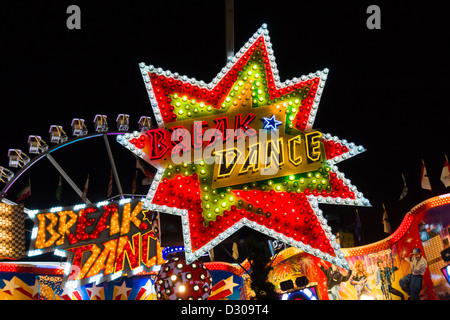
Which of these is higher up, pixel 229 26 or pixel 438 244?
pixel 229 26

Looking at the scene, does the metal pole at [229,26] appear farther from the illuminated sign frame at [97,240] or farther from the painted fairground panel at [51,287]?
the painted fairground panel at [51,287]

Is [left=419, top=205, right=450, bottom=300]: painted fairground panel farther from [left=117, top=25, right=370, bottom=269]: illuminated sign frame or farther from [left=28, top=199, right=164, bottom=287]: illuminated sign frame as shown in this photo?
[left=28, top=199, right=164, bottom=287]: illuminated sign frame

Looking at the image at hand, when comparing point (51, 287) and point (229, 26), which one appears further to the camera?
point (51, 287)

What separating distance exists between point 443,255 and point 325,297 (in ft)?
16.2

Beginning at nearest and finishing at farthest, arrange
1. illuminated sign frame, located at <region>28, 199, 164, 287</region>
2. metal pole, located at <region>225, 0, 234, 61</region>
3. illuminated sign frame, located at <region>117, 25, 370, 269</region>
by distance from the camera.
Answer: illuminated sign frame, located at <region>117, 25, 370, 269</region>, metal pole, located at <region>225, 0, 234, 61</region>, illuminated sign frame, located at <region>28, 199, 164, 287</region>

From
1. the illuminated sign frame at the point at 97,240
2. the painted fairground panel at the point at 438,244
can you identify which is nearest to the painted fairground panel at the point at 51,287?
the illuminated sign frame at the point at 97,240

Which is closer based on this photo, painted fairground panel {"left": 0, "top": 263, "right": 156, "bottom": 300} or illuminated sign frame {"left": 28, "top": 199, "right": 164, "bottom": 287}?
illuminated sign frame {"left": 28, "top": 199, "right": 164, "bottom": 287}

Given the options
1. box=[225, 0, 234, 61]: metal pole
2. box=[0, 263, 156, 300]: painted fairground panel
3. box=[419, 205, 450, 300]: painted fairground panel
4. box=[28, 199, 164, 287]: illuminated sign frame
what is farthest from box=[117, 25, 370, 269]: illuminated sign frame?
box=[0, 263, 156, 300]: painted fairground panel

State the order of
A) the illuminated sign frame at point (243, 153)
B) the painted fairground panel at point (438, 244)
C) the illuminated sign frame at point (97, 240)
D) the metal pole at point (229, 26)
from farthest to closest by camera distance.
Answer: the painted fairground panel at point (438, 244) → the illuminated sign frame at point (97, 240) → the metal pole at point (229, 26) → the illuminated sign frame at point (243, 153)

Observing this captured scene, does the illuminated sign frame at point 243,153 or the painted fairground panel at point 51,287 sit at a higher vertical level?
the illuminated sign frame at point 243,153

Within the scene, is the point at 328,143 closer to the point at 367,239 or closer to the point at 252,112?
the point at 252,112

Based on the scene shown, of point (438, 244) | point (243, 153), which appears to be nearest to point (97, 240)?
point (243, 153)

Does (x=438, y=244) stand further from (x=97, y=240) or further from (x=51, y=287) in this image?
(x=51, y=287)

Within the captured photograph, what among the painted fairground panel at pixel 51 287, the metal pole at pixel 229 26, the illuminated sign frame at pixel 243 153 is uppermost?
the metal pole at pixel 229 26
